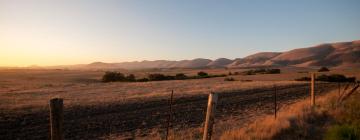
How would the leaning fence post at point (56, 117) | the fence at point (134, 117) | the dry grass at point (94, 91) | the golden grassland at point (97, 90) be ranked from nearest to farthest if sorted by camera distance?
the leaning fence post at point (56, 117)
the fence at point (134, 117)
the dry grass at point (94, 91)
the golden grassland at point (97, 90)

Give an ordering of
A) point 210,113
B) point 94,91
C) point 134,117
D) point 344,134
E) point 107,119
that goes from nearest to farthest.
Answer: point 210,113 < point 344,134 < point 107,119 < point 134,117 < point 94,91

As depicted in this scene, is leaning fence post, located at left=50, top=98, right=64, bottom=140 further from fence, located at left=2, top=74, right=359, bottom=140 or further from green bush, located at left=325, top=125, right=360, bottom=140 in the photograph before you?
green bush, located at left=325, top=125, right=360, bottom=140

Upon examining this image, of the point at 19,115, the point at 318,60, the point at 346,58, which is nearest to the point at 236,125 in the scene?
the point at 19,115

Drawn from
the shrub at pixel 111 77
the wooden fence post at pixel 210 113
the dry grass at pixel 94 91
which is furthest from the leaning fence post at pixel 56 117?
the shrub at pixel 111 77

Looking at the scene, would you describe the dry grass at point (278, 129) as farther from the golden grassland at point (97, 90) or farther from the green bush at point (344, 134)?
the golden grassland at point (97, 90)

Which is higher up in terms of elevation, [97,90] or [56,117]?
[56,117]

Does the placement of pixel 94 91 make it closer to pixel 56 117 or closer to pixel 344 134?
pixel 344 134

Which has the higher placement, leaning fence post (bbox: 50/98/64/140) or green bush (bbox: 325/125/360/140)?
leaning fence post (bbox: 50/98/64/140)

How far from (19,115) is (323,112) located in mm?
13591

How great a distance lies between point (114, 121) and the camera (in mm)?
13203

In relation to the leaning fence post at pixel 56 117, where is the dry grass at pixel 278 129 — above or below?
below

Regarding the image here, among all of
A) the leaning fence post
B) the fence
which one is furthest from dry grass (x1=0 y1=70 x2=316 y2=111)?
the leaning fence post

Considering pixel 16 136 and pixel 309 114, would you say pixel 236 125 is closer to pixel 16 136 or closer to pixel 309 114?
pixel 309 114

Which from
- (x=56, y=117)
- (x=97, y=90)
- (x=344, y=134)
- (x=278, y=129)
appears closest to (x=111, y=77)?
(x=97, y=90)
